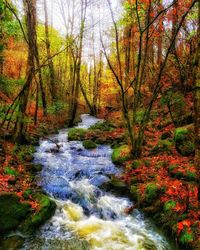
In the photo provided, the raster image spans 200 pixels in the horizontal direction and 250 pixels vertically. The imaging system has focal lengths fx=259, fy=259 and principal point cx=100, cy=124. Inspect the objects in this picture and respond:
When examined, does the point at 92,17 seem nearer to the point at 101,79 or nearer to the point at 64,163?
the point at 101,79

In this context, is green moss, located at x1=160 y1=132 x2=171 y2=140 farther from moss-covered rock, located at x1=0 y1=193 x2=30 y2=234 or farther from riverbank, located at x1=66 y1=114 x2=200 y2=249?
moss-covered rock, located at x1=0 y1=193 x2=30 y2=234

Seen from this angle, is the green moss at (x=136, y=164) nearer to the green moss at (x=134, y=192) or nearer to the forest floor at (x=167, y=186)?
the forest floor at (x=167, y=186)

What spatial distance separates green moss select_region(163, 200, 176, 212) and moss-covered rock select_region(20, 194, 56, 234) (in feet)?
10.5

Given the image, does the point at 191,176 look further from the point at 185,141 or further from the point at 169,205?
the point at 185,141

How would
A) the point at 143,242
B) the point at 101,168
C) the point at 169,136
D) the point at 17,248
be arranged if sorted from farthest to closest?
the point at 169,136, the point at 101,168, the point at 143,242, the point at 17,248

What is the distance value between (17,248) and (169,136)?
8287 millimetres

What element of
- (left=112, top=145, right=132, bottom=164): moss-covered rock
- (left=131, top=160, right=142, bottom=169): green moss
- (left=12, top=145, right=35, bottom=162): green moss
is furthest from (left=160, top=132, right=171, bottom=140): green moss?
(left=12, top=145, right=35, bottom=162): green moss

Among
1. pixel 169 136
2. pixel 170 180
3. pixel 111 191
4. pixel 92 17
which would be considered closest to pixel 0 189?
pixel 111 191

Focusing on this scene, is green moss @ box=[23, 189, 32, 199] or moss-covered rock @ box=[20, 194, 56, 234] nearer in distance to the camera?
moss-covered rock @ box=[20, 194, 56, 234]

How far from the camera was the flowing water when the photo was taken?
6.36 metres

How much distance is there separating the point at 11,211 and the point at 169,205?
4207 millimetres

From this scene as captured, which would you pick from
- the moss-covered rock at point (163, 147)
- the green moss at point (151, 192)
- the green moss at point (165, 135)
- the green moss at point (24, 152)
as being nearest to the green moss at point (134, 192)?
the green moss at point (151, 192)

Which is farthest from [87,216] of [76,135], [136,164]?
[76,135]

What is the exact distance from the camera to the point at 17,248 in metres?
6.02
